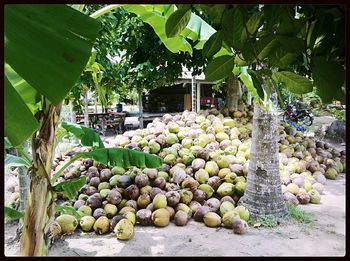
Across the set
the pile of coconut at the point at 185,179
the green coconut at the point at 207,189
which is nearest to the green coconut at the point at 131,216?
the pile of coconut at the point at 185,179

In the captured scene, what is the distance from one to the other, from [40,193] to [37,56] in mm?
1382

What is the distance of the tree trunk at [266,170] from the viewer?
3.77m

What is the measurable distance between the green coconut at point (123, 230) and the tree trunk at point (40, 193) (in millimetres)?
1239

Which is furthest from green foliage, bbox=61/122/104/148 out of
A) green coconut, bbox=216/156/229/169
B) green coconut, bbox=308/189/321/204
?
green coconut, bbox=308/189/321/204

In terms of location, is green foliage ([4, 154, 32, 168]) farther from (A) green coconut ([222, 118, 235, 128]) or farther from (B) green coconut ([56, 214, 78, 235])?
(A) green coconut ([222, 118, 235, 128])

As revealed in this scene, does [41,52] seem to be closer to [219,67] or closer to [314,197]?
[219,67]

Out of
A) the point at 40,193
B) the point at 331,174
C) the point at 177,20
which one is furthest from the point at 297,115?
the point at 177,20

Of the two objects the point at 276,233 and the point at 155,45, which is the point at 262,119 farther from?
the point at 155,45

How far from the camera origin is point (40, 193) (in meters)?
2.08

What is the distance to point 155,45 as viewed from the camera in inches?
253

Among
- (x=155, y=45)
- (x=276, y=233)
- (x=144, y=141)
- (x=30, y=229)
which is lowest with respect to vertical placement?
(x=276, y=233)

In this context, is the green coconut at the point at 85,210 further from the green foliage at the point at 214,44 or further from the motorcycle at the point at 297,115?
the motorcycle at the point at 297,115

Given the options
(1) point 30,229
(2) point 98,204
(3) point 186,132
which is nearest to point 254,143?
(3) point 186,132

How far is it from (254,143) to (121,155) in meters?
1.92
